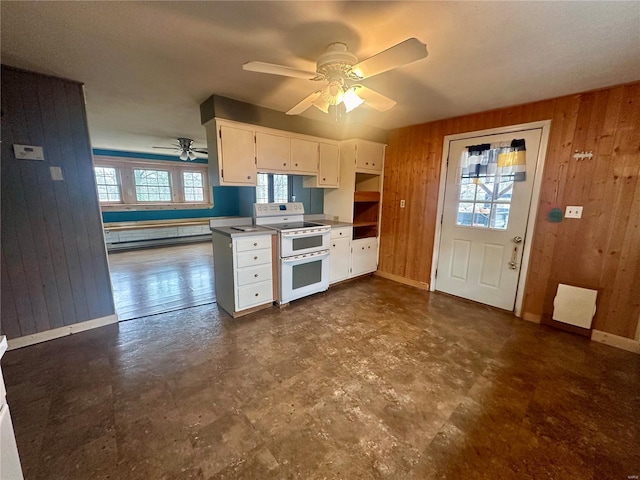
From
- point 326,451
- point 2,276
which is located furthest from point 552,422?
point 2,276

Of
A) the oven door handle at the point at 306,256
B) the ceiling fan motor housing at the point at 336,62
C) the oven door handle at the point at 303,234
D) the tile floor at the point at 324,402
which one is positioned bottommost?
the tile floor at the point at 324,402

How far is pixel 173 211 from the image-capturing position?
23.0ft

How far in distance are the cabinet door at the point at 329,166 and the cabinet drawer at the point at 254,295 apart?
166 centimetres

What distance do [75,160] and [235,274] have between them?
1.80 metres

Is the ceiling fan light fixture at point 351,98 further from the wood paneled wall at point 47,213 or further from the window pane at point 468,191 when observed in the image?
the wood paneled wall at point 47,213

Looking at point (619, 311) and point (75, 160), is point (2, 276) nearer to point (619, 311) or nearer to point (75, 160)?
point (75, 160)

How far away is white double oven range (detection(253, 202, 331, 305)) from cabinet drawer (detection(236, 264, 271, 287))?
0.51 feet

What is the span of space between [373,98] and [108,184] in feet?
22.6

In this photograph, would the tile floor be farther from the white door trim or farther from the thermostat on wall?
the thermostat on wall

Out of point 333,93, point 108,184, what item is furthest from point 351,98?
point 108,184

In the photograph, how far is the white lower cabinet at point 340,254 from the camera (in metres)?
3.63

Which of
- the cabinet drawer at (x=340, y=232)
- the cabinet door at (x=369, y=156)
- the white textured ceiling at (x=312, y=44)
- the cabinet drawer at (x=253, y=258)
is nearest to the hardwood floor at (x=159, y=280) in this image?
the cabinet drawer at (x=253, y=258)

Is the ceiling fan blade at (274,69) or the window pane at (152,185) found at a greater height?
the ceiling fan blade at (274,69)

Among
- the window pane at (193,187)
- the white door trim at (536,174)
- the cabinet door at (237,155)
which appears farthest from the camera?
the window pane at (193,187)
